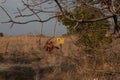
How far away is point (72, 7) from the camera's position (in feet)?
17.3

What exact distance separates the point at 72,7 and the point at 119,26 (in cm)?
85

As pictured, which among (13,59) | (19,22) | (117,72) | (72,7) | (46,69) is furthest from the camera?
(13,59)

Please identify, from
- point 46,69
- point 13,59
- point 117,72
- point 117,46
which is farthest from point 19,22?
point 13,59

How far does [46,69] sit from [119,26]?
902 cm

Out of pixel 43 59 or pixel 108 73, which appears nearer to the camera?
pixel 108 73

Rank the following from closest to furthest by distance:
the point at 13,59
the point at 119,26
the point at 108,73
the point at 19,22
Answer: the point at 19,22 → the point at 119,26 → the point at 108,73 → the point at 13,59

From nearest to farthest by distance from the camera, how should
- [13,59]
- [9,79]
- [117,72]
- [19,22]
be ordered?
[19,22] < [117,72] < [9,79] < [13,59]

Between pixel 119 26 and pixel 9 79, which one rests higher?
pixel 119 26

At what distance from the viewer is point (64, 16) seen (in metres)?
4.78

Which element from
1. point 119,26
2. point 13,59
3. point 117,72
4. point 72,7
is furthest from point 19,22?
point 13,59

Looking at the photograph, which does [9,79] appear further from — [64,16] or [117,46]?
[64,16]

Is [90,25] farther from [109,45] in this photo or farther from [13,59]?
[13,59]

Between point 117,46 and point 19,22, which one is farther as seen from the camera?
point 117,46

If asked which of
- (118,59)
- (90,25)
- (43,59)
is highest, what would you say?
(90,25)
